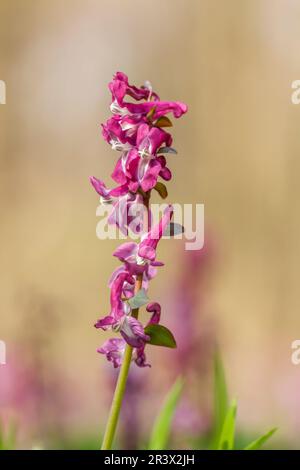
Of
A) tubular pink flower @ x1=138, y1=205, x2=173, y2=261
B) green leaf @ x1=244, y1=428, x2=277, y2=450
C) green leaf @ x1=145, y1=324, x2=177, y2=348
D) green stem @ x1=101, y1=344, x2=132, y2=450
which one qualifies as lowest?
green leaf @ x1=244, y1=428, x2=277, y2=450

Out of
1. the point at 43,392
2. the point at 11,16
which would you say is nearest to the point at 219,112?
the point at 11,16

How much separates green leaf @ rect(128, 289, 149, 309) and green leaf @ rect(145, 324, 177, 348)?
0.08 feet

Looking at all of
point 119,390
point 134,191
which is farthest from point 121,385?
point 134,191

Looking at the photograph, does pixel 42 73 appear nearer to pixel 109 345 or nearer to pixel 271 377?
pixel 271 377

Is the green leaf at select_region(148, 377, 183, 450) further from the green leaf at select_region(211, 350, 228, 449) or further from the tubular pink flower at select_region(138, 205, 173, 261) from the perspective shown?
the tubular pink flower at select_region(138, 205, 173, 261)

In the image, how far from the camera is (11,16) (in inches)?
79.6

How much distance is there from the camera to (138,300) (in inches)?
17.6

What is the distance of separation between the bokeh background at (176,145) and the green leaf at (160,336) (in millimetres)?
1399

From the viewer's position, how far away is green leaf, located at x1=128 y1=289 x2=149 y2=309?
0.45 meters

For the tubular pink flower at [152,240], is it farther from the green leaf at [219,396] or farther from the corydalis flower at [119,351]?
the green leaf at [219,396]

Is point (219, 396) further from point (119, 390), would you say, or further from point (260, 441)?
point (119, 390)

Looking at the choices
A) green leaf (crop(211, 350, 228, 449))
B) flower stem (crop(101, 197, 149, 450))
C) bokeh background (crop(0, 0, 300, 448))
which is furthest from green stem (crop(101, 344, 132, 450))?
bokeh background (crop(0, 0, 300, 448))

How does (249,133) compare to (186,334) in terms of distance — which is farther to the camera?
(249,133)

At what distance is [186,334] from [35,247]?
1.08 metres
